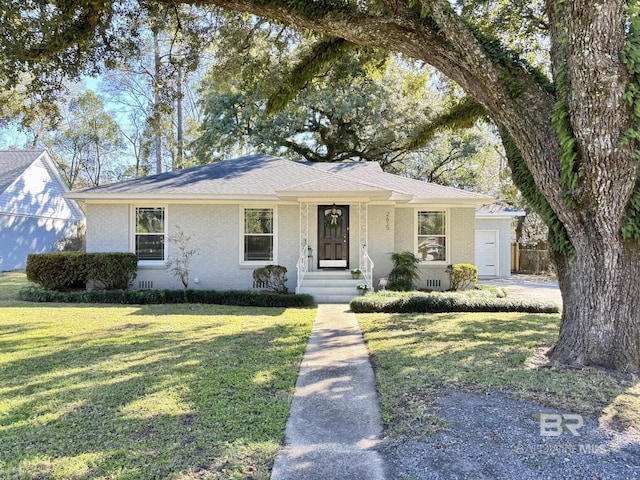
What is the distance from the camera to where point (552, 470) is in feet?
8.64

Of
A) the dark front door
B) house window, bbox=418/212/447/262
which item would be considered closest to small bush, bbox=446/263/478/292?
house window, bbox=418/212/447/262

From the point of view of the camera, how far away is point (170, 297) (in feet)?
35.9

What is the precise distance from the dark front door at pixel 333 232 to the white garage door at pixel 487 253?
870cm

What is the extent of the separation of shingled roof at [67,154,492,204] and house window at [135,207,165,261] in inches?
27.9

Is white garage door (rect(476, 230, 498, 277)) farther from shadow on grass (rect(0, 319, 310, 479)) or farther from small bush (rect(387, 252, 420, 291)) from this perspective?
shadow on grass (rect(0, 319, 310, 479))

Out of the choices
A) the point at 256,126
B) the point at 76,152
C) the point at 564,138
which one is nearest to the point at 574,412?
the point at 564,138

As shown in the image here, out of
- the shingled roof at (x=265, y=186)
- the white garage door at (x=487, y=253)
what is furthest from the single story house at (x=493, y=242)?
the shingled roof at (x=265, y=186)

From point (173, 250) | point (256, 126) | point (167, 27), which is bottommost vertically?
point (173, 250)

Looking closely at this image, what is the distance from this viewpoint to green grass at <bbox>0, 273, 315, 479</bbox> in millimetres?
2783

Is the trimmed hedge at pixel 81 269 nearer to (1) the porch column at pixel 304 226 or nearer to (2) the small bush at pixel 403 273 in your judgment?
(1) the porch column at pixel 304 226

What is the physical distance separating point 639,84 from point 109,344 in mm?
7421

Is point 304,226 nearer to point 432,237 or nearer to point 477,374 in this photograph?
point 432,237

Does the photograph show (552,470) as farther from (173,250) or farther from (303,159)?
(303,159)

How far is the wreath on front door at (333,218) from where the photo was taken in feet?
41.7
